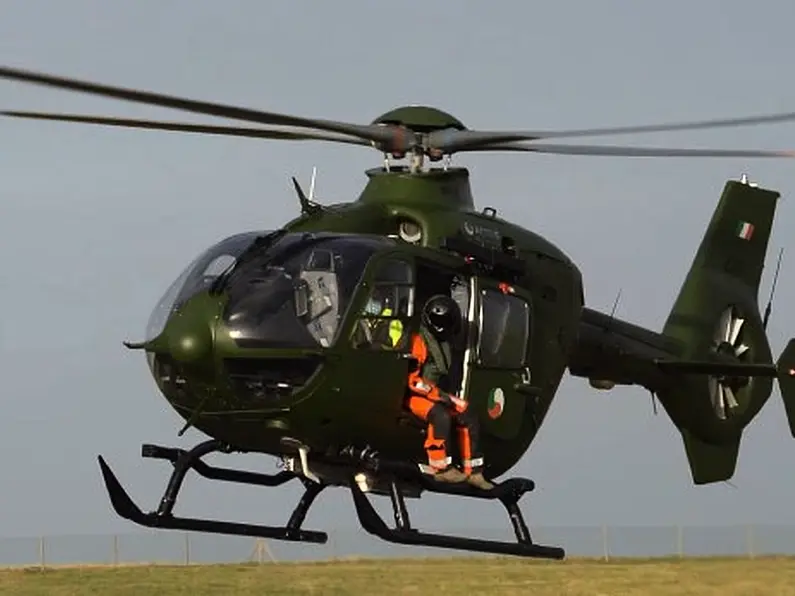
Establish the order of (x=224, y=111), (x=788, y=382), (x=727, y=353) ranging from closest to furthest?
(x=224, y=111) < (x=788, y=382) < (x=727, y=353)

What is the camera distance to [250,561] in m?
56.3

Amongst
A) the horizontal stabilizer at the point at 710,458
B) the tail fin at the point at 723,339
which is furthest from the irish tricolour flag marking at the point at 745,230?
the horizontal stabilizer at the point at 710,458

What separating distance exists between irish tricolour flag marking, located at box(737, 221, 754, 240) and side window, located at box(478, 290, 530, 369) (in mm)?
7159

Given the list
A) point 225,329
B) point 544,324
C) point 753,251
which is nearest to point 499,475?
point 544,324

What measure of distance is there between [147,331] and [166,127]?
1980 millimetres

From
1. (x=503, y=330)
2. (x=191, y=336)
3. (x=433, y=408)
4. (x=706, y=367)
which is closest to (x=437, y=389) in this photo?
(x=433, y=408)

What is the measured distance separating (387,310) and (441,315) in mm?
548

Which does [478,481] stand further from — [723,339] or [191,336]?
[723,339]

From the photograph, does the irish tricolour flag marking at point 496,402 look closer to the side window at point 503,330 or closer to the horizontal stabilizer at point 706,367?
the side window at point 503,330

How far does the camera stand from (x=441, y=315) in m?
→ 15.1

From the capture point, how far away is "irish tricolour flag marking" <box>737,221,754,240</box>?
2273 cm

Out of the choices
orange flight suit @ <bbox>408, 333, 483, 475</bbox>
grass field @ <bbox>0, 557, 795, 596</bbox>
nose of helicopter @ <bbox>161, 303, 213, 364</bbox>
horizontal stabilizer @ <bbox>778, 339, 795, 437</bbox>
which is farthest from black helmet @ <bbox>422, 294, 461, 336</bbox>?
grass field @ <bbox>0, 557, 795, 596</bbox>

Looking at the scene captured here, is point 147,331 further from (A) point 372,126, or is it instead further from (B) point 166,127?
(A) point 372,126

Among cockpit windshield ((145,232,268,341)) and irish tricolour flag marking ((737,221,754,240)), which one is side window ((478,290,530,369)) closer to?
cockpit windshield ((145,232,268,341))
